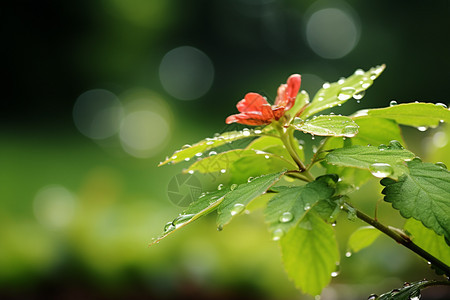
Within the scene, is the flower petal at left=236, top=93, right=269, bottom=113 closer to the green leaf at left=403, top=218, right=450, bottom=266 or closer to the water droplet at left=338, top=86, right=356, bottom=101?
the water droplet at left=338, top=86, right=356, bottom=101

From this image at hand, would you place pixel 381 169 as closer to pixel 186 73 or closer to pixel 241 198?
pixel 241 198

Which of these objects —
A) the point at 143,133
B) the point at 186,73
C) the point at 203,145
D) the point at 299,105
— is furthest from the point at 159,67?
the point at 203,145

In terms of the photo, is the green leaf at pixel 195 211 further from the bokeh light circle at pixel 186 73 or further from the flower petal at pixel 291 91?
the bokeh light circle at pixel 186 73

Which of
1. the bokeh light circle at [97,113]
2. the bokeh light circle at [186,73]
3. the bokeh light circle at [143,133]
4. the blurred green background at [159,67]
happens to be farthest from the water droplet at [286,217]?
the bokeh light circle at [186,73]

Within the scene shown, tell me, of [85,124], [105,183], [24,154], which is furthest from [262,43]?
[105,183]

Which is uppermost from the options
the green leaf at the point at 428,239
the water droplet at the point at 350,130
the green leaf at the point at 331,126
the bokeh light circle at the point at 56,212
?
the bokeh light circle at the point at 56,212

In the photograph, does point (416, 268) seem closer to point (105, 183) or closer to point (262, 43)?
point (105, 183)
